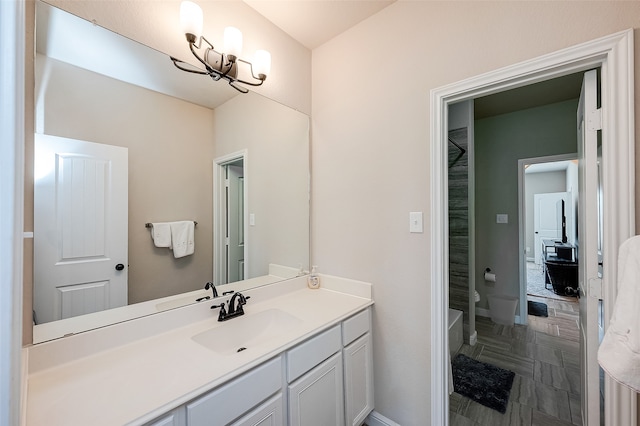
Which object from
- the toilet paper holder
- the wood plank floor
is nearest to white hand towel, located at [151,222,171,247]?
the wood plank floor

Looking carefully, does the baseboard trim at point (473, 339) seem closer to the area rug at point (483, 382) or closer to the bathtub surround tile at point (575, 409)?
the area rug at point (483, 382)

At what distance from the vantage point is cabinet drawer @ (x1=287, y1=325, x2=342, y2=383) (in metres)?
1.19

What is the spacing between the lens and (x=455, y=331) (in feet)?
8.23

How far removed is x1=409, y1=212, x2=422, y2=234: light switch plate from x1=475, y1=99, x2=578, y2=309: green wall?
263 centimetres

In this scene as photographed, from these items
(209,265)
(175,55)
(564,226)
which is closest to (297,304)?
(209,265)

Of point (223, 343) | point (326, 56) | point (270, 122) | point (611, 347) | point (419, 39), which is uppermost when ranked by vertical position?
point (326, 56)

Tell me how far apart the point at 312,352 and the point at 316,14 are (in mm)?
2047

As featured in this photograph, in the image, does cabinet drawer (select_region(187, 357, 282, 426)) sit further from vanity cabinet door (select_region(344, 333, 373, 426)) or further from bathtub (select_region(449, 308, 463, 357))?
bathtub (select_region(449, 308, 463, 357))

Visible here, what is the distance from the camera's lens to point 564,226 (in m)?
5.72

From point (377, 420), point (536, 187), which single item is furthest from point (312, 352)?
point (536, 187)

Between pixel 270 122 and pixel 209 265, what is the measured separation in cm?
107

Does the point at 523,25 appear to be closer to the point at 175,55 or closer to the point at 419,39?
the point at 419,39

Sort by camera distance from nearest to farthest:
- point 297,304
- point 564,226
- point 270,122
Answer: point 297,304
point 270,122
point 564,226

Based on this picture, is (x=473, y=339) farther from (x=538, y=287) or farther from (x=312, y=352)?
(x=538, y=287)
